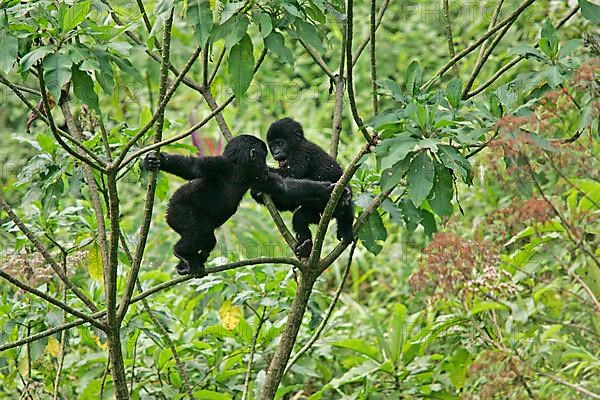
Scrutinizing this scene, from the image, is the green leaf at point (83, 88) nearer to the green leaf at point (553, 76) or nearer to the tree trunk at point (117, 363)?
the tree trunk at point (117, 363)

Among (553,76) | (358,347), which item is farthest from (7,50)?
(358,347)

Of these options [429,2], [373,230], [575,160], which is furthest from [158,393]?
[429,2]

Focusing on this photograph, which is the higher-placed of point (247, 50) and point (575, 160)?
point (247, 50)

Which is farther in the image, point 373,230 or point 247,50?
point 373,230

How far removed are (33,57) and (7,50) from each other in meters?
0.12

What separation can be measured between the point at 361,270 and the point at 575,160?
5507 millimetres

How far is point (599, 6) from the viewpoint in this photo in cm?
372

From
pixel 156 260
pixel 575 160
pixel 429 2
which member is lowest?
pixel 575 160

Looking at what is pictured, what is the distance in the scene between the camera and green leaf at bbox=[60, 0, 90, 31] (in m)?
3.24

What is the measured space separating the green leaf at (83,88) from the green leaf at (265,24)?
70 cm

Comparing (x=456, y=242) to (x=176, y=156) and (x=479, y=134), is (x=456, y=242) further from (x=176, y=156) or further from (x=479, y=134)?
(x=176, y=156)

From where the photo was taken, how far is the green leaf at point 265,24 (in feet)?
10.6

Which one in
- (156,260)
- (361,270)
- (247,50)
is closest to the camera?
(247,50)

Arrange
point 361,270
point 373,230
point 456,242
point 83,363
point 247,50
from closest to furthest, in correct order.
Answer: point 247,50, point 456,242, point 373,230, point 83,363, point 361,270
